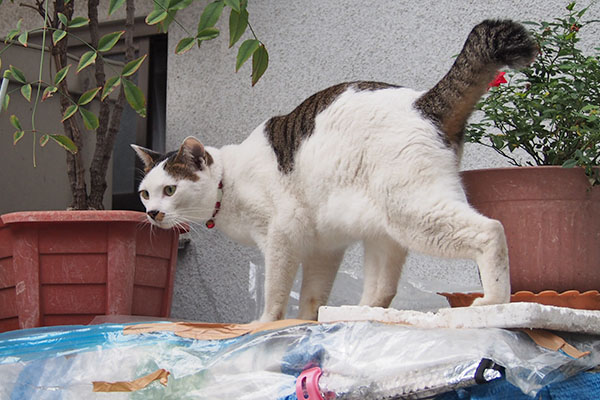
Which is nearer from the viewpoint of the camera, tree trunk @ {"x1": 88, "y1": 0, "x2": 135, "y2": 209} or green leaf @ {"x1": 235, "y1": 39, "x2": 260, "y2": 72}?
green leaf @ {"x1": 235, "y1": 39, "x2": 260, "y2": 72}

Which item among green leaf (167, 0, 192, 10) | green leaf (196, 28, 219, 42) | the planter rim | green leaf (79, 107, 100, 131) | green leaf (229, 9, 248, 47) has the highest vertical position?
green leaf (167, 0, 192, 10)

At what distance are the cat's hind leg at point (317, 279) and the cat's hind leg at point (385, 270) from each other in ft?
0.52

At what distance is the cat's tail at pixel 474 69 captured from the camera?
1172mm

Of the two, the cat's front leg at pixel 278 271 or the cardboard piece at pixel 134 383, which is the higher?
the cat's front leg at pixel 278 271

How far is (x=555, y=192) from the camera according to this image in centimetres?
129

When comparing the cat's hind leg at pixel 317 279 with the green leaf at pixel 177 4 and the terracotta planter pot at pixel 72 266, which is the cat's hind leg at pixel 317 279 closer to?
the terracotta planter pot at pixel 72 266

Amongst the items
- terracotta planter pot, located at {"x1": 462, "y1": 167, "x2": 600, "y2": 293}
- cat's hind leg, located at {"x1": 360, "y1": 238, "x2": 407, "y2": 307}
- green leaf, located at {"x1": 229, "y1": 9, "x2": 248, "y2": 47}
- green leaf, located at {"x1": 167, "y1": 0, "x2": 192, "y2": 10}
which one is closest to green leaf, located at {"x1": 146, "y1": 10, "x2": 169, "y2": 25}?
green leaf, located at {"x1": 167, "y1": 0, "x2": 192, "y2": 10}

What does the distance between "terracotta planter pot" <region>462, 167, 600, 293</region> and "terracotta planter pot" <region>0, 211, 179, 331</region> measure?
0.86 m

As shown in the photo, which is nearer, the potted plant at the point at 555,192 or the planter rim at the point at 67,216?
the potted plant at the point at 555,192

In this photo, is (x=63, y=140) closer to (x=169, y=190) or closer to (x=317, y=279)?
(x=169, y=190)

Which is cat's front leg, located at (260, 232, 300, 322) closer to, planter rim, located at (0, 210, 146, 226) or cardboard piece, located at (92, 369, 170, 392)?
planter rim, located at (0, 210, 146, 226)

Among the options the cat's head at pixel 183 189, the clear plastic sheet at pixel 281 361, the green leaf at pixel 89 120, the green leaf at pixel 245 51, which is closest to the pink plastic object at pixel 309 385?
the clear plastic sheet at pixel 281 361

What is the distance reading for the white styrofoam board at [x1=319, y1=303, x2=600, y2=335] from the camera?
2.98 ft

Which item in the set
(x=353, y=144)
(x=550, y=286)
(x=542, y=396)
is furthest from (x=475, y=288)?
(x=542, y=396)
